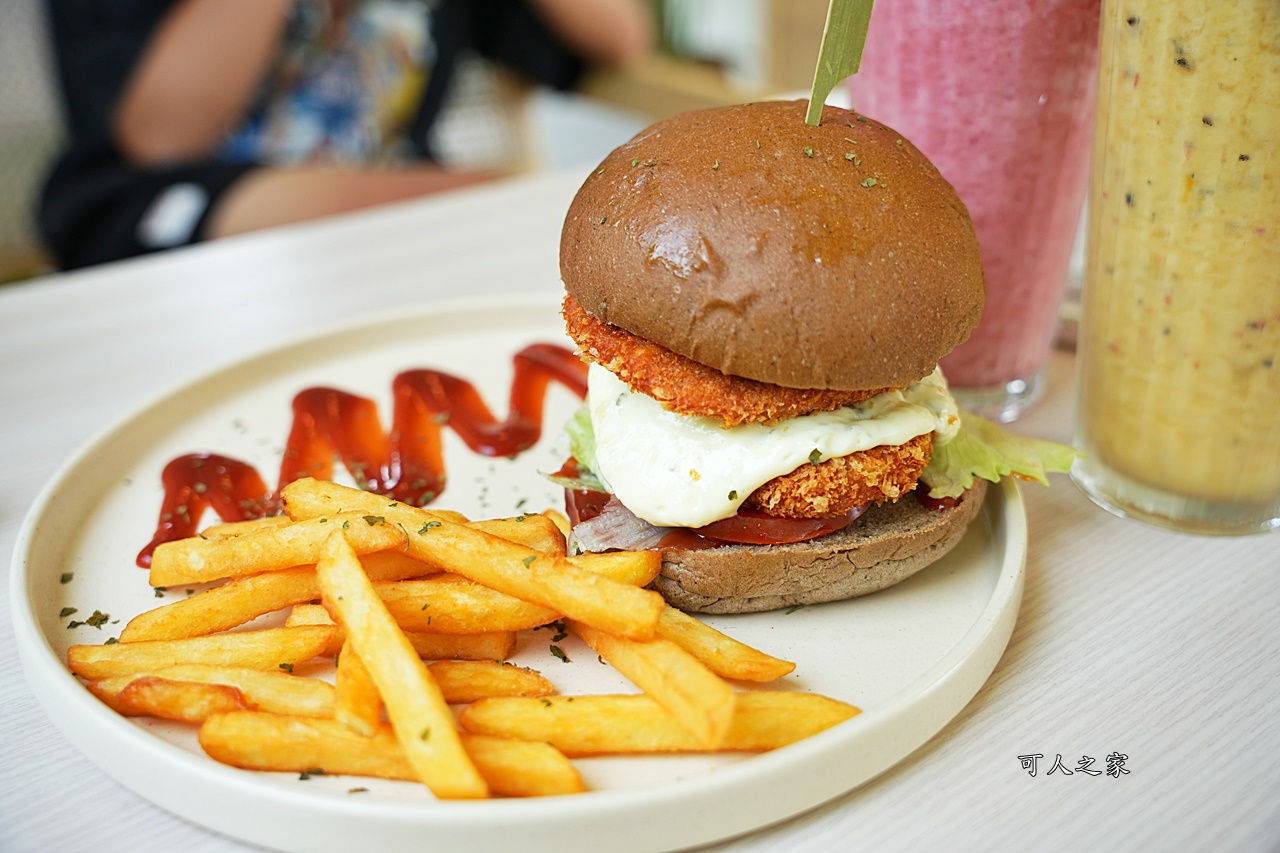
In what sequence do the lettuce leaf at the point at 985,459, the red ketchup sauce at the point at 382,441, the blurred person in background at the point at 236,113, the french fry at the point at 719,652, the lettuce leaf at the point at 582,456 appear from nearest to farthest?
the french fry at the point at 719,652, the lettuce leaf at the point at 985,459, the lettuce leaf at the point at 582,456, the red ketchup sauce at the point at 382,441, the blurred person in background at the point at 236,113

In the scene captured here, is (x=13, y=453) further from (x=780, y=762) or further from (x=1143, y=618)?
(x=1143, y=618)

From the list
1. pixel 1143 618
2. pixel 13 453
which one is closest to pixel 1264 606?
pixel 1143 618

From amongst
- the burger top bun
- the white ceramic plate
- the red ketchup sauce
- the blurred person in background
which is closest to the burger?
the burger top bun

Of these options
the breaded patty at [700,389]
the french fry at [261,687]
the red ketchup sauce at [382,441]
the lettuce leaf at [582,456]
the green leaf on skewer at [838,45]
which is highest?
the green leaf on skewer at [838,45]

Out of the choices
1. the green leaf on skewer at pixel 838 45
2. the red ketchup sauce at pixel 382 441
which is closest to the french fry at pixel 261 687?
the red ketchup sauce at pixel 382 441

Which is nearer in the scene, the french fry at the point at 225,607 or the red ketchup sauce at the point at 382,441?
the french fry at the point at 225,607

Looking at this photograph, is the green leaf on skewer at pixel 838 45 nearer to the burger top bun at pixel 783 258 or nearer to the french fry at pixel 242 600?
the burger top bun at pixel 783 258
